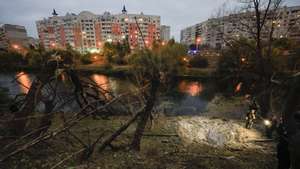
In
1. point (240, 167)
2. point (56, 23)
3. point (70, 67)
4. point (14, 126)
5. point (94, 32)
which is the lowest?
point (240, 167)

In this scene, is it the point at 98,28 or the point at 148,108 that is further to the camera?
the point at 98,28

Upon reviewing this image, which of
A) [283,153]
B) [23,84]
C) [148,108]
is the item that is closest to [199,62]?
[283,153]

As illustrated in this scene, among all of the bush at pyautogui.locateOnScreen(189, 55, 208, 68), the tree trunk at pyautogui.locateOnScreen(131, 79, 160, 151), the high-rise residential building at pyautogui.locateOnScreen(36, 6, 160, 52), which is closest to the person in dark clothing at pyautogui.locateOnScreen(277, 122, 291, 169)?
the tree trunk at pyautogui.locateOnScreen(131, 79, 160, 151)

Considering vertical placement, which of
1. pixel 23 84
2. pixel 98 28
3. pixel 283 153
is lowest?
pixel 283 153

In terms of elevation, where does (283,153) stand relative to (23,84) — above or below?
below

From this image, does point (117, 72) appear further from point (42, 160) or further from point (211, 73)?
point (42, 160)

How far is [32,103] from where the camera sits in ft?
13.0

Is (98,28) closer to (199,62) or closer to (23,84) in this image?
(199,62)

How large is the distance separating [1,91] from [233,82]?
79.2 ft

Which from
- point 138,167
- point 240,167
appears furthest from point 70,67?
point 240,167

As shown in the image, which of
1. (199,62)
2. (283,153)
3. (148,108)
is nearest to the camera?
(283,153)

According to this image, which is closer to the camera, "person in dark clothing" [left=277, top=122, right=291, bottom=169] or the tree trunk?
"person in dark clothing" [left=277, top=122, right=291, bottom=169]

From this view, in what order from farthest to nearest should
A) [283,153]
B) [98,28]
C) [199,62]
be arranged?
[98,28] → [199,62] → [283,153]

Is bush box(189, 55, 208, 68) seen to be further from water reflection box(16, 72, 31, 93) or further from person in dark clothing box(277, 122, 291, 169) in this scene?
person in dark clothing box(277, 122, 291, 169)
